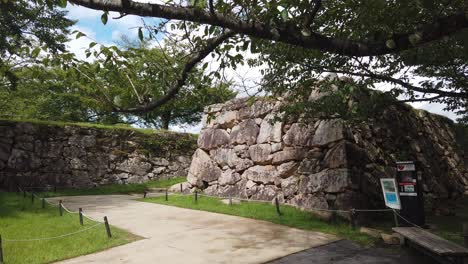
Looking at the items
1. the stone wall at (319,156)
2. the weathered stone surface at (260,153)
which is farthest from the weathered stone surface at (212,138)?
the weathered stone surface at (260,153)

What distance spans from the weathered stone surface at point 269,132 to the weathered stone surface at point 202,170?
2.21 meters

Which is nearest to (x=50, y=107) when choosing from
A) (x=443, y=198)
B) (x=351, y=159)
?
(x=351, y=159)

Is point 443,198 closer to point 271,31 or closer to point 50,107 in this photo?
point 271,31

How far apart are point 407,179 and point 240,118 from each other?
6.26 metres

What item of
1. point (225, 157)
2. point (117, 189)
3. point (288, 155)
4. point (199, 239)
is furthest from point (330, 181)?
point (117, 189)

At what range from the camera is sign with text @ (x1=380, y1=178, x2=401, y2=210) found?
7.08 m

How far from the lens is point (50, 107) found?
2228 centimetres

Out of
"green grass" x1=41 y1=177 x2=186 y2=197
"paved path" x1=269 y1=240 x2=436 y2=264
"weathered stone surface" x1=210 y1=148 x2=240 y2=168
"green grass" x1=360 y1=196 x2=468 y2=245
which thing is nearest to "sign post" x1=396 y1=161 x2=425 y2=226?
"green grass" x1=360 y1=196 x2=468 y2=245

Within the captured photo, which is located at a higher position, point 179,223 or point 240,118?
point 240,118

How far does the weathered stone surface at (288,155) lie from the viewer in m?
10.2

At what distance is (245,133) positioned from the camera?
1221 cm

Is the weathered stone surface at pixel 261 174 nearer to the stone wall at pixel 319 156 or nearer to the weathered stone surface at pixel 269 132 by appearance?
the stone wall at pixel 319 156

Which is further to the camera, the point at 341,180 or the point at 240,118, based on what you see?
the point at 240,118

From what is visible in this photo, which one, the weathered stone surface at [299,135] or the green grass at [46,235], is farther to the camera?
the weathered stone surface at [299,135]
